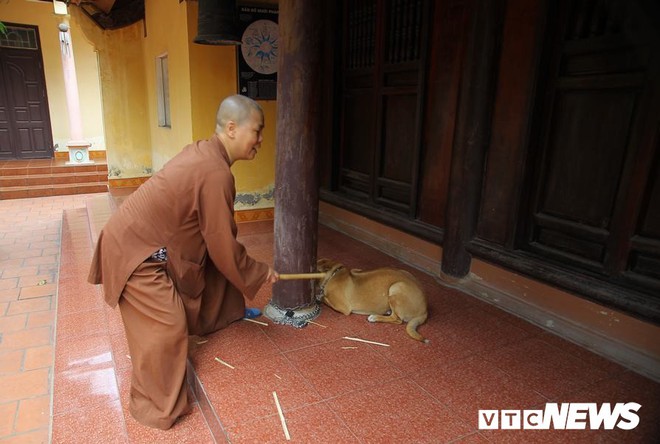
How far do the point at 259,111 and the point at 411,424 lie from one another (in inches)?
78.3

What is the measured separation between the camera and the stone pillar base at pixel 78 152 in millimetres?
10608

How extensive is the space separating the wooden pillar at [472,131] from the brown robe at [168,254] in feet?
7.22

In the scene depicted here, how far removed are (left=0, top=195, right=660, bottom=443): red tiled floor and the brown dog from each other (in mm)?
98

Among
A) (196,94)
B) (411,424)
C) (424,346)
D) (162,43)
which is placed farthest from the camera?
(162,43)

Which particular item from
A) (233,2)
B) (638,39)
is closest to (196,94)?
(233,2)

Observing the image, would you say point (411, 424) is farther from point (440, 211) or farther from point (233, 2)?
point (233, 2)

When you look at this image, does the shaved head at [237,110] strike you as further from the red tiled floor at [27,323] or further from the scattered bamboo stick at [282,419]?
the red tiled floor at [27,323]

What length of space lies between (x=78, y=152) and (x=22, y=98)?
9.56ft

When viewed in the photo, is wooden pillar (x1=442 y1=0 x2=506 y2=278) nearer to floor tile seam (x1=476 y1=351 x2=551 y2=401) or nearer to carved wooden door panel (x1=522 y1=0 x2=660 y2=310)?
carved wooden door panel (x1=522 y1=0 x2=660 y2=310)

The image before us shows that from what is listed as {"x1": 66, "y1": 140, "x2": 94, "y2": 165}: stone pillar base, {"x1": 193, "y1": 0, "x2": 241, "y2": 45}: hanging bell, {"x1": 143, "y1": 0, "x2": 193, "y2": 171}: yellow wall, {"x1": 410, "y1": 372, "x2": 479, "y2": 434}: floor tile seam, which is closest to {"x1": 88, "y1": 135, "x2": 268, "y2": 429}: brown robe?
{"x1": 410, "y1": 372, "x2": 479, "y2": 434}: floor tile seam

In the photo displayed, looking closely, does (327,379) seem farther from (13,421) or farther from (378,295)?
(13,421)

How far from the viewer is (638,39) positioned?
2.69m

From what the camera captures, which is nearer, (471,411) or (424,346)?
(471,411)

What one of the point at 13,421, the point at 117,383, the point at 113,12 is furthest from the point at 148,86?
the point at 13,421
